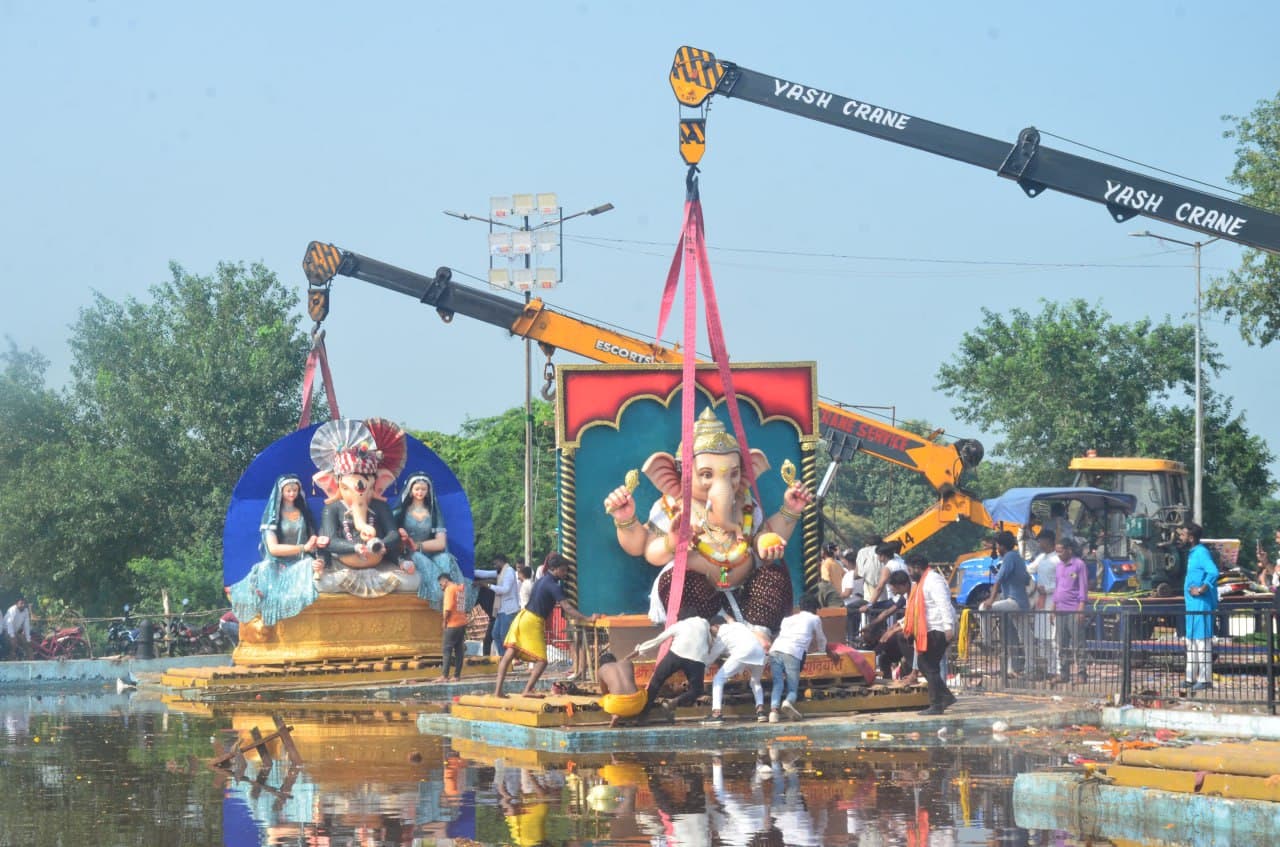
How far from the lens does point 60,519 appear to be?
151 feet

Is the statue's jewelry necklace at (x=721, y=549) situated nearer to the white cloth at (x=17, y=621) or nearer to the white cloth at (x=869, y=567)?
the white cloth at (x=869, y=567)

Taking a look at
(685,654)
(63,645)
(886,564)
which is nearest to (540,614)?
(685,654)

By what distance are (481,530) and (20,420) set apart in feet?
44.1

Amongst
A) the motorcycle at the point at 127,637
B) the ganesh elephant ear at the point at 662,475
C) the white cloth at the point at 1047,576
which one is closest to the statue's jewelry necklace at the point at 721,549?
the ganesh elephant ear at the point at 662,475

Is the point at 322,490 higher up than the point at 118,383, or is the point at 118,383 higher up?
the point at 118,383

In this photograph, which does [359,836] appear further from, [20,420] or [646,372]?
[20,420]

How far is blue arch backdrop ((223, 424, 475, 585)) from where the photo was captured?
25891 millimetres

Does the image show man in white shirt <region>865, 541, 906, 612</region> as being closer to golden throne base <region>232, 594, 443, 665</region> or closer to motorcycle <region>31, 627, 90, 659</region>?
golden throne base <region>232, 594, 443, 665</region>

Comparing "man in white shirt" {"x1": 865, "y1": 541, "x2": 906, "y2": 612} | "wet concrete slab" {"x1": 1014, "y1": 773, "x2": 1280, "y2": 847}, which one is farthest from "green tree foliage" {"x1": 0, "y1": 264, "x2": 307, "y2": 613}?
"wet concrete slab" {"x1": 1014, "y1": 773, "x2": 1280, "y2": 847}

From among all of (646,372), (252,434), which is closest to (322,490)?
(646,372)

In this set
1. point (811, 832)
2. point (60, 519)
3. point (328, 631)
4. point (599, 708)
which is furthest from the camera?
point (60, 519)

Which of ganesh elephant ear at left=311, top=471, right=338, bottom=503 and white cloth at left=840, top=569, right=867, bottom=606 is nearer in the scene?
ganesh elephant ear at left=311, top=471, right=338, bottom=503

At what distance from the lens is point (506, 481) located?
53.5 meters

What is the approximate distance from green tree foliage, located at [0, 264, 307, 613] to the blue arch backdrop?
60.8 feet
